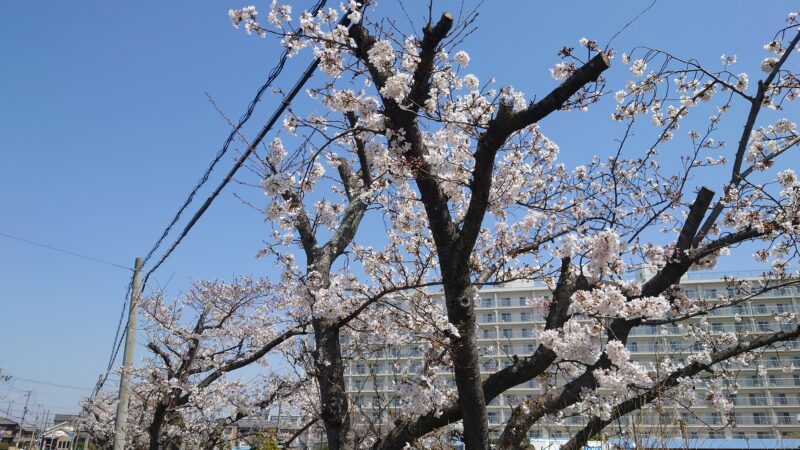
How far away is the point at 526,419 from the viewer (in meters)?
3.80

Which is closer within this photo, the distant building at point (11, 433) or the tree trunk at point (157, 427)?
the tree trunk at point (157, 427)

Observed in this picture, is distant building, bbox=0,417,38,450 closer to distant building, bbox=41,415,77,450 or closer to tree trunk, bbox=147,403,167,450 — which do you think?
distant building, bbox=41,415,77,450

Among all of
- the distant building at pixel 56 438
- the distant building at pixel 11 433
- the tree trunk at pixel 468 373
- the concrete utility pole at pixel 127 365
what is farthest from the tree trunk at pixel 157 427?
the distant building at pixel 11 433

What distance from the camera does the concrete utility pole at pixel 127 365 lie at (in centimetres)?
885

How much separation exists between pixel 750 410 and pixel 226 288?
166 ft

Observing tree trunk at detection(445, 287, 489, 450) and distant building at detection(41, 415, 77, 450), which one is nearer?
tree trunk at detection(445, 287, 489, 450)

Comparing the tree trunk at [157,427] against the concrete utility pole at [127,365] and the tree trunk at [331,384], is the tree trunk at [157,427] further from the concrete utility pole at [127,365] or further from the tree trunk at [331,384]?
the tree trunk at [331,384]

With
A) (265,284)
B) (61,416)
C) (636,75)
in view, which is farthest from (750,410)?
(61,416)

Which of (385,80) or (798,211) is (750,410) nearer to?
(798,211)

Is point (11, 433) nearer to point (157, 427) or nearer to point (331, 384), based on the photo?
point (157, 427)

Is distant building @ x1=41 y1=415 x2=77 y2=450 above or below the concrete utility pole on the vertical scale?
below

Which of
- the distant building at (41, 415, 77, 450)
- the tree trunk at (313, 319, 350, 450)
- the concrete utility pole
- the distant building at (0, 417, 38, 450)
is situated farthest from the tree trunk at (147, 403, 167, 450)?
the distant building at (0, 417, 38, 450)

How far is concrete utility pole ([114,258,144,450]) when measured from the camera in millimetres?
8852

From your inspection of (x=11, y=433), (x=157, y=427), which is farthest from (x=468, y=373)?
(x=11, y=433)
